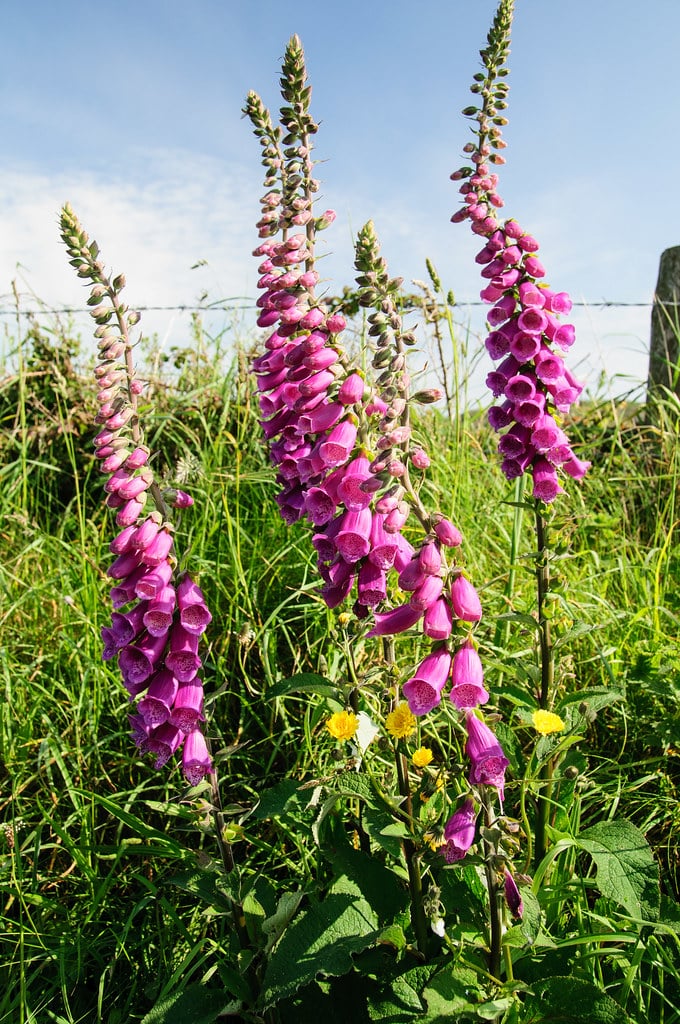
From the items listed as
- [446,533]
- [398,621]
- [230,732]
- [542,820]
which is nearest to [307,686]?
[398,621]

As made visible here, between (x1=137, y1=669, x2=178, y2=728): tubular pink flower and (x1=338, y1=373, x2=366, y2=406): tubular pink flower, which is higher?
(x1=338, y1=373, x2=366, y2=406): tubular pink flower

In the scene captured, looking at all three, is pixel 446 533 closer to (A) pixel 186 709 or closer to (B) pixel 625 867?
(A) pixel 186 709

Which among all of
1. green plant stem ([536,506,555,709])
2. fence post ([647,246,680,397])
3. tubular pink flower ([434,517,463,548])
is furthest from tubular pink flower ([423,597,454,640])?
fence post ([647,246,680,397])

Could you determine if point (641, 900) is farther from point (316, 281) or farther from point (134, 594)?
point (316, 281)

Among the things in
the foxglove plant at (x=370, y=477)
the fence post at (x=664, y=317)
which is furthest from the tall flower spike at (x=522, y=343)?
the fence post at (x=664, y=317)

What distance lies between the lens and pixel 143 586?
1817mm

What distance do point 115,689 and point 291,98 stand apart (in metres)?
2.45

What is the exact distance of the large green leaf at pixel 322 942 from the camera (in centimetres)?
163

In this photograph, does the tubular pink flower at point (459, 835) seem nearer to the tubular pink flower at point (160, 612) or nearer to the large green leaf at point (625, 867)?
the large green leaf at point (625, 867)

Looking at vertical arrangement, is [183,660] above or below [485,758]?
above

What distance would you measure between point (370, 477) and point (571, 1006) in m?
1.27

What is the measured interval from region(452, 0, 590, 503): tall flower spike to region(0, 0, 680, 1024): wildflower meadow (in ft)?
0.04

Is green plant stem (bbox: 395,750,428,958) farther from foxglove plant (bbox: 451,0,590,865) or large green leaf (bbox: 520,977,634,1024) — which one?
foxglove plant (bbox: 451,0,590,865)

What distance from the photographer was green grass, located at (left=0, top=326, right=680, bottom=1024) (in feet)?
7.54
